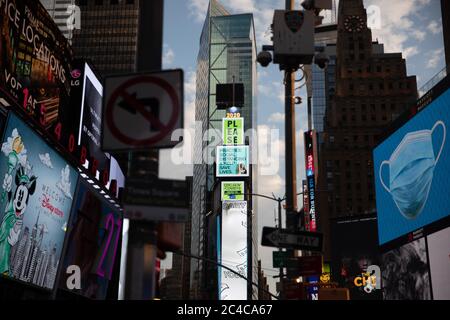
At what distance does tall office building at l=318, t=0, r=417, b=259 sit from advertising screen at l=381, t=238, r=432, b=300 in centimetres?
8712

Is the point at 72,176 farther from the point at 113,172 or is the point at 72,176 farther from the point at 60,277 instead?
the point at 113,172

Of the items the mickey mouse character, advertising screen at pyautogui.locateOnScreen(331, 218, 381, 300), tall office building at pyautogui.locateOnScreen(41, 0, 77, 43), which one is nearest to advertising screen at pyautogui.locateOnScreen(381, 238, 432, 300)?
the mickey mouse character

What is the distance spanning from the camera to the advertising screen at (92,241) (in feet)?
99.3

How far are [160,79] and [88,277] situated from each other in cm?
2912

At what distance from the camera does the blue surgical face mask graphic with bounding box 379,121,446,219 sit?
3334cm

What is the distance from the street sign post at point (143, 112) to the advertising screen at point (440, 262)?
92.4ft

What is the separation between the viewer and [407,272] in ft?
125

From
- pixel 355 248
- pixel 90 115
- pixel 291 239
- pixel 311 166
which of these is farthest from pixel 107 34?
pixel 291 239

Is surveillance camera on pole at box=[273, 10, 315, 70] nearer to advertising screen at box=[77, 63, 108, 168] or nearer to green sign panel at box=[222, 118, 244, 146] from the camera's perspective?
advertising screen at box=[77, 63, 108, 168]

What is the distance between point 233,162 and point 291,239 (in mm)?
79122

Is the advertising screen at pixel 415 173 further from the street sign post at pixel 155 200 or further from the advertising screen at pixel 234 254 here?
the advertising screen at pixel 234 254

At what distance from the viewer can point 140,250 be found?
5.54 metres

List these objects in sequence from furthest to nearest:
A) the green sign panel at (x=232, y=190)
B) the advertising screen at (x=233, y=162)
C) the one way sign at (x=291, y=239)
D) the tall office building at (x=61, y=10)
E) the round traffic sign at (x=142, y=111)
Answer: the tall office building at (x=61, y=10) → the advertising screen at (x=233, y=162) → the green sign panel at (x=232, y=190) → the one way sign at (x=291, y=239) → the round traffic sign at (x=142, y=111)

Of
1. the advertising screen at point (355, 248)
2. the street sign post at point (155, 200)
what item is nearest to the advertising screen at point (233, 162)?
the advertising screen at point (355, 248)
